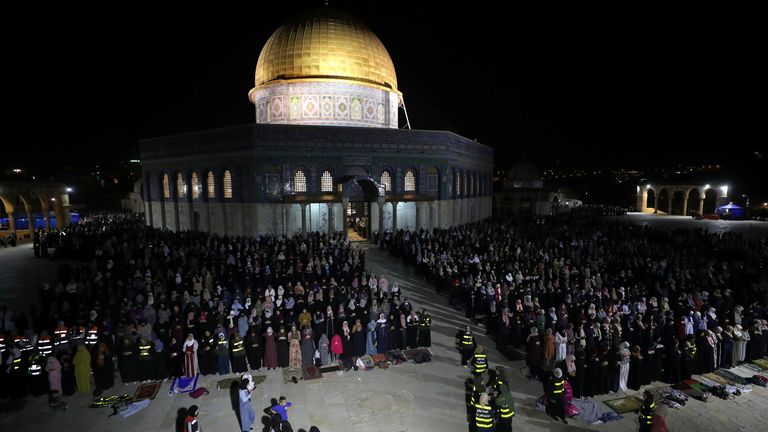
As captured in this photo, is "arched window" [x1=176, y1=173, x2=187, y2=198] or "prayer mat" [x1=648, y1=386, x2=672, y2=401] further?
"arched window" [x1=176, y1=173, x2=187, y2=198]

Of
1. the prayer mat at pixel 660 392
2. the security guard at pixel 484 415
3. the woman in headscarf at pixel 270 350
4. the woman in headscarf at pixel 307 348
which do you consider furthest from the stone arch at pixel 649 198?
the woman in headscarf at pixel 270 350

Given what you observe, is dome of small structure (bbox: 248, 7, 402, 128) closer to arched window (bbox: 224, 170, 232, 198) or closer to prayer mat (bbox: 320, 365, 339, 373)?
arched window (bbox: 224, 170, 232, 198)

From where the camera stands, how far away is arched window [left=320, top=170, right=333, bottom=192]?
25.7m

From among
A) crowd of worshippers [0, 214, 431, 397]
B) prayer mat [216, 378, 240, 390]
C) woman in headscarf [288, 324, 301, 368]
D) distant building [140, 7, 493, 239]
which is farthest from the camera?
distant building [140, 7, 493, 239]

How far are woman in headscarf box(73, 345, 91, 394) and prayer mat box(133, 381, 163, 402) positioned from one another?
1.10 m

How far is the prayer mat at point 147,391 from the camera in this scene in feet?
27.6

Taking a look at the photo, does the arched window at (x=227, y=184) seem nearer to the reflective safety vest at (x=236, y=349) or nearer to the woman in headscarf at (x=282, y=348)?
the reflective safety vest at (x=236, y=349)

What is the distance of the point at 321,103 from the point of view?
28.6 metres

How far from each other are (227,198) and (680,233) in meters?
27.4

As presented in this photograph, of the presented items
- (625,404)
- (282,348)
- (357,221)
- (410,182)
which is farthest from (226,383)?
(357,221)

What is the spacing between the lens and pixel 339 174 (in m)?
25.7

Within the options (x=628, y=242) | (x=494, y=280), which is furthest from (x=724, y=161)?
(x=494, y=280)

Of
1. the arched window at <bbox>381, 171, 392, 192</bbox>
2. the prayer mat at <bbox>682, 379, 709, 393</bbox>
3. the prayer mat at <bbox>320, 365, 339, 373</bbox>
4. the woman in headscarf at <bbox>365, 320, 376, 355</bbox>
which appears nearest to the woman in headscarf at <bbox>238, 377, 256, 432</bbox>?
the prayer mat at <bbox>320, 365, 339, 373</bbox>

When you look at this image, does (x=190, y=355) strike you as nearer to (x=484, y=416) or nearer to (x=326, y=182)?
(x=484, y=416)
